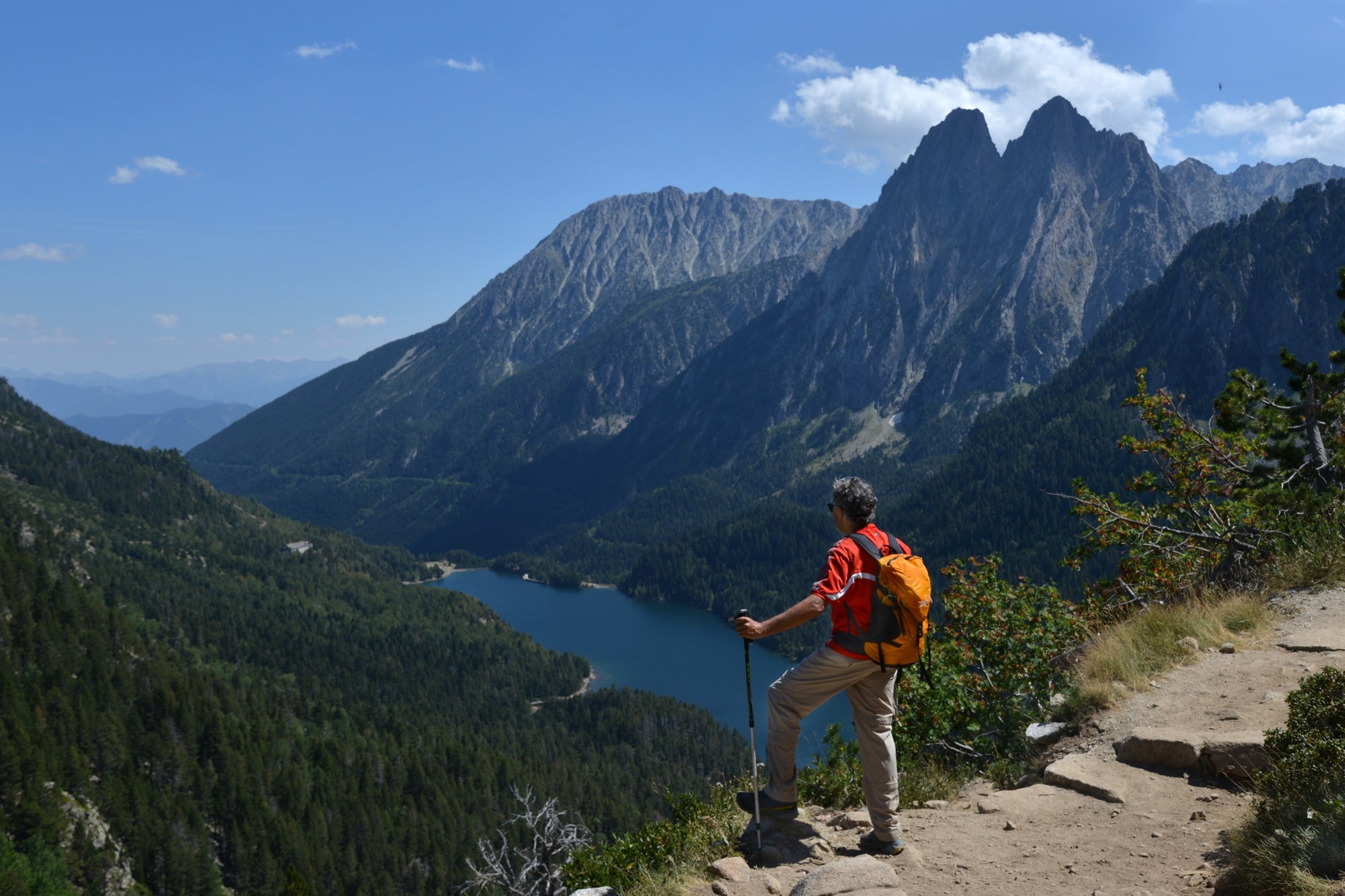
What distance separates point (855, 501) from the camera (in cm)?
856

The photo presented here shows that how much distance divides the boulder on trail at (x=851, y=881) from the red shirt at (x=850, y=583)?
190 cm

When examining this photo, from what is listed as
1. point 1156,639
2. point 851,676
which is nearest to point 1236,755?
point 1156,639

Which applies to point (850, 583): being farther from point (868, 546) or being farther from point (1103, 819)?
point (1103, 819)

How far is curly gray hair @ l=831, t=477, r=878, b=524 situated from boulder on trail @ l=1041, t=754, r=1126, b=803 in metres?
4.06

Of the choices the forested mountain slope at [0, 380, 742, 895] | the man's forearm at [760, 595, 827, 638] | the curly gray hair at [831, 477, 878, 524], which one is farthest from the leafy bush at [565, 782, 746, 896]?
the forested mountain slope at [0, 380, 742, 895]

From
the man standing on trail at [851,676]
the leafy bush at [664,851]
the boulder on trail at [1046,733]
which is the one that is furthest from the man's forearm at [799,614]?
the boulder on trail at [1046,733]

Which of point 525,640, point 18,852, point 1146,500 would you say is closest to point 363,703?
point 525,640

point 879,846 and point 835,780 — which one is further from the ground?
point 879,846

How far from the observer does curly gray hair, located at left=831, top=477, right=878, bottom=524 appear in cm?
844

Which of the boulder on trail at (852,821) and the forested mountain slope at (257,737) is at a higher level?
the boulder on trail at (852,821)

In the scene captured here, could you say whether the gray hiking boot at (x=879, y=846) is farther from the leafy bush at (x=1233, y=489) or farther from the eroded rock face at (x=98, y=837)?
the eroded rock face at (x=98, y=837)

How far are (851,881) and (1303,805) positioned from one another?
3666mm

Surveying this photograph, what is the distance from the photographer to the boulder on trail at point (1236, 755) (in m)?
8.62

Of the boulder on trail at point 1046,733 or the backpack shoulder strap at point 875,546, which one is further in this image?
the boulder on trail at point 1046,733
